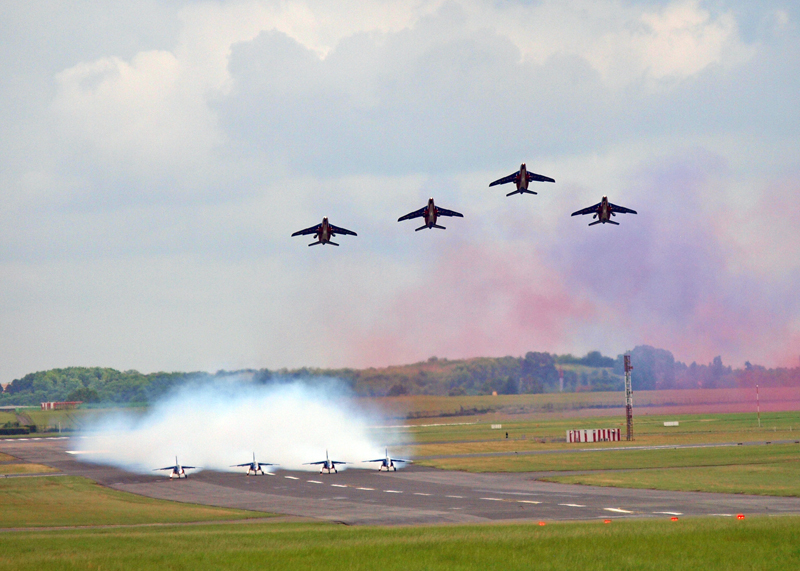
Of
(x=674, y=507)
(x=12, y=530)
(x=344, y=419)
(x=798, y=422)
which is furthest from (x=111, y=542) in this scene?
(x=798, y=422)

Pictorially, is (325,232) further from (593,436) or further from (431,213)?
(593,436)

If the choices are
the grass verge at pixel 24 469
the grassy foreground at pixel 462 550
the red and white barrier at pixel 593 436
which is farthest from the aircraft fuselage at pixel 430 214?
the red and white barrier at pixel 593 436

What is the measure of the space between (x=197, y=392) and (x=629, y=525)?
102933 mm

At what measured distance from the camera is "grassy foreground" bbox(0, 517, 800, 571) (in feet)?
126

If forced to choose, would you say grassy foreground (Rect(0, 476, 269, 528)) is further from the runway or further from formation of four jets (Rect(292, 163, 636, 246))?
formation of four jets (Rect(292, 163, 636, 246))

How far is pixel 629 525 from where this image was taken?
49.4 meters

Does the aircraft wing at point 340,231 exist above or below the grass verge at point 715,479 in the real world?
above

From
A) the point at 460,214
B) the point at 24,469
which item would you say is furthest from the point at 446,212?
the point at 24,469

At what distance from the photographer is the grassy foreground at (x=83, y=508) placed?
2618 inches

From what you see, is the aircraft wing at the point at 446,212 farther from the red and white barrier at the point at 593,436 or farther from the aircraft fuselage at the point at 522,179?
the red and white barrier at the point at 593,436

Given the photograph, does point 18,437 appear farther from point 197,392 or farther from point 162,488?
point 162,488

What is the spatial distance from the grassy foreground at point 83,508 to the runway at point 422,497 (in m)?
3.03

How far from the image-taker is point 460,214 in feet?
279

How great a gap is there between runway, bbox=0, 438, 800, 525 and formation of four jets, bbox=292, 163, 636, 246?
24323 millimetres
